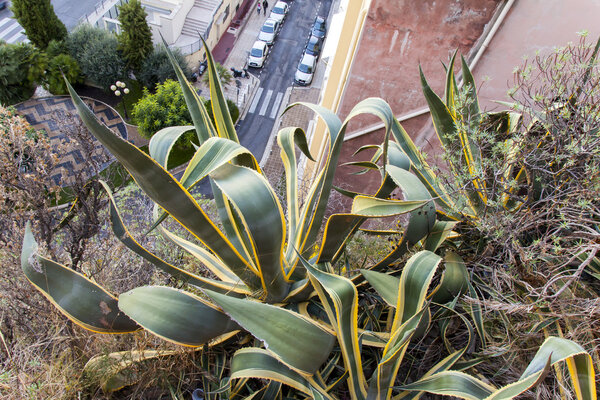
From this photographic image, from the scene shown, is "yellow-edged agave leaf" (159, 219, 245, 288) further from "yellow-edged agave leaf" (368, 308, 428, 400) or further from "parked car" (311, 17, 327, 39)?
"parked car" (311, 17, 327, 39)

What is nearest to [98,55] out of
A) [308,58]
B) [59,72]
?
[59,72]

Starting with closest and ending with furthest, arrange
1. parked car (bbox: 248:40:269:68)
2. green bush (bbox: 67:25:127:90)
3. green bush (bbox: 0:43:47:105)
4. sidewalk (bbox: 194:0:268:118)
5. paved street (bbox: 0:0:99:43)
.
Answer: green bush (bbox: 0:43:47:105) → green bush (bbox: 67:25:127:90) → sidewalk (bbox: 194:0:268:118) → paved street (bbox: 0:0:99:43) → parked car (bbox: 248:40:269:68)

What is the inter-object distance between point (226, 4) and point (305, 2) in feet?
18.2

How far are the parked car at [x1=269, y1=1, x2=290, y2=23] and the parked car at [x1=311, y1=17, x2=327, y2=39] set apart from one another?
5.54 ft

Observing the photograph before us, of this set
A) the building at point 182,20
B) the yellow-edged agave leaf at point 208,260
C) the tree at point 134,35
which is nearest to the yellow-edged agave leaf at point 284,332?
the yellow-edged agave leaf at point 208,260

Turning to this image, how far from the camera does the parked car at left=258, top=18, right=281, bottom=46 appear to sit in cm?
2022

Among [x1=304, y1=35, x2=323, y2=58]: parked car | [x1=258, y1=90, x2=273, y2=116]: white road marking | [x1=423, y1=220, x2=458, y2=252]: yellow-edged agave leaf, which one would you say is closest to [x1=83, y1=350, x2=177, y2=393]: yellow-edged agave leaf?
[x1=423, y1=220, x2=458, y2=252]: yellow-edged agave leaf

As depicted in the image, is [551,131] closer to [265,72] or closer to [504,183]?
[504,183]

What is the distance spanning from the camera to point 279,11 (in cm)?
2167

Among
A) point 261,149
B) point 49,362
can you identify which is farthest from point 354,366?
Answer: point 261,149

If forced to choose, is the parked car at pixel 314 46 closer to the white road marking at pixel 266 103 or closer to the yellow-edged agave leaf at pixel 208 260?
the white road marking at pixel 266 103

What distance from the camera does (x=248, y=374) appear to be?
202 cm

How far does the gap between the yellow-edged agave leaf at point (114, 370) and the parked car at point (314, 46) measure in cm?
1902

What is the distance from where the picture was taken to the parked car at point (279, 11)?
21359 millimetres
